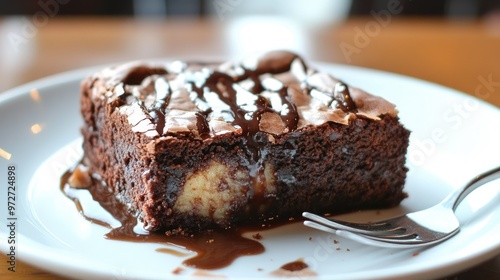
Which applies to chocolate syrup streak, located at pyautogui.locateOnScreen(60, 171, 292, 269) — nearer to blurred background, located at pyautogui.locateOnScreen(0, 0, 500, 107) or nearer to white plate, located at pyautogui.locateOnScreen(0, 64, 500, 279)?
white plate, located at pyautogui.locateOnScreen(0, 64, 500, 279)

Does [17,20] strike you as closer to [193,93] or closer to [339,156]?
[193,93]

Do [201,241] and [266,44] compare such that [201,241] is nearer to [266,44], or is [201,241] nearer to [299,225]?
[299,225]

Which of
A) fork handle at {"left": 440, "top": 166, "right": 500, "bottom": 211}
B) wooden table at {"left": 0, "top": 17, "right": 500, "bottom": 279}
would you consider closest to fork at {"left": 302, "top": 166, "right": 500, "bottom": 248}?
fork handle at {"left": 440, "top": 166, "right": 500, "bottom": 211}

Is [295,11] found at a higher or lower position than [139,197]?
higher

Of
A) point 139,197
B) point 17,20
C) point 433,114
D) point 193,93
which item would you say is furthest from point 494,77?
point 17,20

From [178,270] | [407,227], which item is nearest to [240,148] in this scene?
[178,270]
